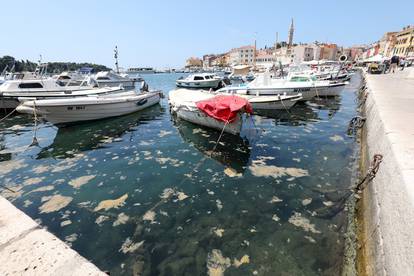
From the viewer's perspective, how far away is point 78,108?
12688 millimetres

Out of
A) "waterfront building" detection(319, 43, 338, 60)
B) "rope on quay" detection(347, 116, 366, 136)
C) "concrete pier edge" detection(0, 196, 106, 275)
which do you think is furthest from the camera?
"waterfront building" detection(319, 43, 338, 60)

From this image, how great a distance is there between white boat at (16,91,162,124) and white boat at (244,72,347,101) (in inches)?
400

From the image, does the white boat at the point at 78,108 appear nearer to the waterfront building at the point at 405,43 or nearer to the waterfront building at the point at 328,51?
the waterfront building at the point at 405,43

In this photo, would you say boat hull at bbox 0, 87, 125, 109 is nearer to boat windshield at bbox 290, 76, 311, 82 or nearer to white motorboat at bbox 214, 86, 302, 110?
white motorboat at bbox 214, 86, 302, 110

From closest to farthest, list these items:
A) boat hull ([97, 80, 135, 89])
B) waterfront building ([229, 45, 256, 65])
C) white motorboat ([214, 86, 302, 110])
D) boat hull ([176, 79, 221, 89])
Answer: white motorboat ([214, 86, 302, 110]), boat hull ([97, 80, 135, 89]), boat hull ([176, 79, 221, 89]), waterfront building ([229, 45, 256, 65])

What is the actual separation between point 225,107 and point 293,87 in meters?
11.1

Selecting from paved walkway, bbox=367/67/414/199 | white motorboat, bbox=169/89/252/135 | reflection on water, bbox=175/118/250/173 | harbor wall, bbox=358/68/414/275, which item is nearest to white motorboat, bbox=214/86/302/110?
white motorboat, bbox=169/89/252/135

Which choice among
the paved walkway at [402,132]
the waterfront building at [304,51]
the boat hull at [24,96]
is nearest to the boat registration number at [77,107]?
the boat hull at [24,96]

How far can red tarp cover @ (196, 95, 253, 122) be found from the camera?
955 centimetres

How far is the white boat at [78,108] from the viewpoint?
11.4 m

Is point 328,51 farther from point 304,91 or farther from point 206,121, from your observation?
point 206,121

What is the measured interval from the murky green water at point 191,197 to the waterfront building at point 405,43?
277ft

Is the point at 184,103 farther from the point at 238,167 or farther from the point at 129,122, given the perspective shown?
the point at 238,167

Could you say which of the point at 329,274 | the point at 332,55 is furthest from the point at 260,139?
the point at 332,55
